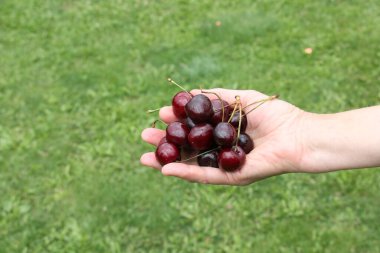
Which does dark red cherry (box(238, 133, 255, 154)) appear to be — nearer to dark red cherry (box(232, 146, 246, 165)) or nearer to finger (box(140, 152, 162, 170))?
dark red cherry (box(232, 146, 246, 165))

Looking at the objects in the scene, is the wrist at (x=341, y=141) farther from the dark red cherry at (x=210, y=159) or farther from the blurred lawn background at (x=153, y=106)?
the blurred lawn background at (x=153, y=106)

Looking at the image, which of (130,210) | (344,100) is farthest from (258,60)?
(130,210)

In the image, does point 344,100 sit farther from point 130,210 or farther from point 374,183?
point 130,210

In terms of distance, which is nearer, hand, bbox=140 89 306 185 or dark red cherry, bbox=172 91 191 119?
hand, bbox=140 89 306 185

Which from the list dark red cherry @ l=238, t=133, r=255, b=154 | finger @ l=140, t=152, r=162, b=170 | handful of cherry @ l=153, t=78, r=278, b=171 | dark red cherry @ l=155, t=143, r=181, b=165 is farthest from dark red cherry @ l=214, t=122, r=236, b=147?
finger @ l=140, t=152, r=162, b=170

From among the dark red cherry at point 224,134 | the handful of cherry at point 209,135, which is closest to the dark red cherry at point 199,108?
the handful of cherry at point 209,135

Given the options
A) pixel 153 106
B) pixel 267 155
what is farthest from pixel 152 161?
pixel 153 106
